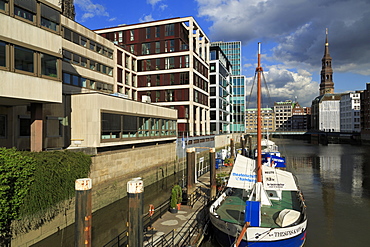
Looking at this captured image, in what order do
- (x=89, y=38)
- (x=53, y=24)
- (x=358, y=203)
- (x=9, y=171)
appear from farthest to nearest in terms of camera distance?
(x=89, y=38) → (x=358, y=203) → (x=53, y=24) → (x=9, y=171)

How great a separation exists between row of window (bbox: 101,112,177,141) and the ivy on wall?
21.3ft

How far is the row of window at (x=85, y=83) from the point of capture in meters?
→ 32.7

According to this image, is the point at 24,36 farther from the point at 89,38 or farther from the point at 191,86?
the point at 191,86

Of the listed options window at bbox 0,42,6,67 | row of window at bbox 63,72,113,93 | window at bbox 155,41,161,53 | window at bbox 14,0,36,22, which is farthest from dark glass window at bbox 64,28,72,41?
window at bbox 155,41,161,53

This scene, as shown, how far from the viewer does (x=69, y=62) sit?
33.1 m

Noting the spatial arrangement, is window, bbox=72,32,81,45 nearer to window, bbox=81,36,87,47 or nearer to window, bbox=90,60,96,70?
window, bbox=81,36,87,47

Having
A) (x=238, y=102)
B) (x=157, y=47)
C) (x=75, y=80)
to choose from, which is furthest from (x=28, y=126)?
(x=238, y=102)

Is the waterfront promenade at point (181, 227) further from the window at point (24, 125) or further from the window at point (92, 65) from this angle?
the window at point (92, 65)

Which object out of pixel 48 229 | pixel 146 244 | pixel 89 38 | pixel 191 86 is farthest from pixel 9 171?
pixel 191 86

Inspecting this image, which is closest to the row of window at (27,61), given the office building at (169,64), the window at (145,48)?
the office building at (169,64)

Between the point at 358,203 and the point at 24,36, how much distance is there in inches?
1352

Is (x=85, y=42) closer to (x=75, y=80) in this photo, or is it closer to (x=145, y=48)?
(x=75, y=80)

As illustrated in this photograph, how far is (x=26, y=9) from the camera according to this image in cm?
1766

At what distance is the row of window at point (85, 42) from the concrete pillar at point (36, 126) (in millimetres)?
17387
